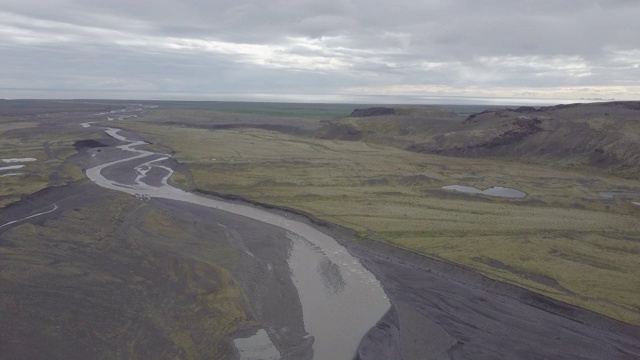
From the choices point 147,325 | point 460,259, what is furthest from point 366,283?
point 147,325

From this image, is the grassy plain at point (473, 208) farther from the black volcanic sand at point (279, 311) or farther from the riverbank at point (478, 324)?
the black volcanic sand at point (279, 311)

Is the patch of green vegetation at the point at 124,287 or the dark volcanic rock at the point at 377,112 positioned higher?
the dark volcanic rock at the point at 377,112

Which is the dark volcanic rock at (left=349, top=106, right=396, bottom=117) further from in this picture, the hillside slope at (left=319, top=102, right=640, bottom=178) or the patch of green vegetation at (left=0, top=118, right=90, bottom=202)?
the patch of green vegetation at (left=0, top=118, right=90, bottom=202)

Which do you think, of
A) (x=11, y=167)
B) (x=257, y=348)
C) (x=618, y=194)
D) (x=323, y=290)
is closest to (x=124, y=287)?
(x=257, y=348)

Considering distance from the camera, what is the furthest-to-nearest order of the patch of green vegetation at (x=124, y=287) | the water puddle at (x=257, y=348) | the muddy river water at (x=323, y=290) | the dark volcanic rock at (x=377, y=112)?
the dark volcanic rock at (x=377, y=112)
the muddy river water at (x=323, y=290)
the patch of green vegetation at (x=124, y=287)
the water puddle at (x=257, y=348)

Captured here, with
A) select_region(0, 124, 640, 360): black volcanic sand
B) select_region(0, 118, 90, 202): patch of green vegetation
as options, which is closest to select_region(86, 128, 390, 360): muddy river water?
select_region(0, 124, 640, 360): black volcanic sand

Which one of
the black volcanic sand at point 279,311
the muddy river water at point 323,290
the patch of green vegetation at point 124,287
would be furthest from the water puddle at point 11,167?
the black volcanic sand at point 279,311
